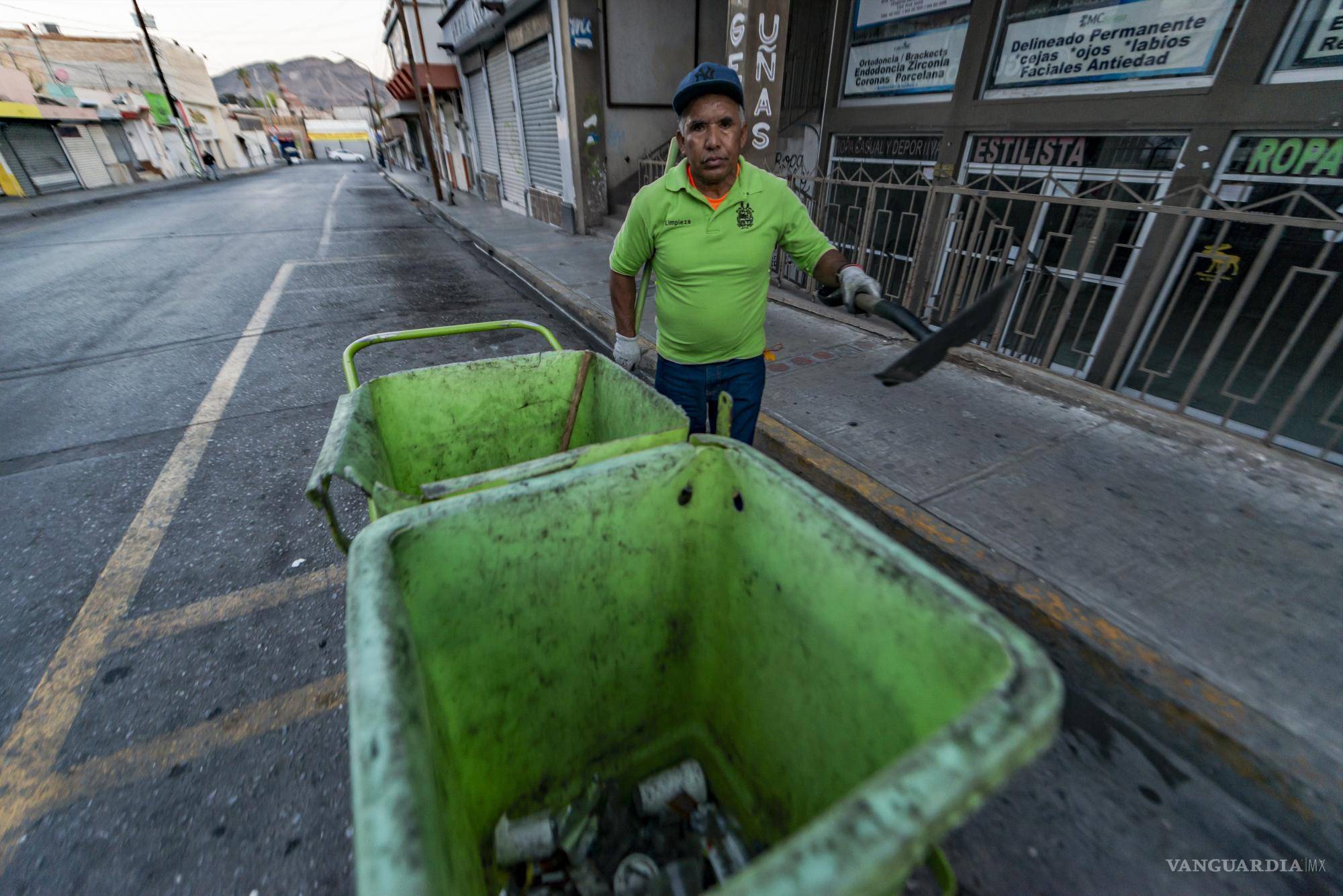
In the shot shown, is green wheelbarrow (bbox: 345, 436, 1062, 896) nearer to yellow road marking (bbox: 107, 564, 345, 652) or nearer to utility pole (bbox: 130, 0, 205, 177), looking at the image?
yellow road marking (bbox: 107, 564, 345, 652)

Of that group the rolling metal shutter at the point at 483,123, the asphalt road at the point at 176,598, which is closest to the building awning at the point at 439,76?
the rolling metal shutter at the point at 483,123

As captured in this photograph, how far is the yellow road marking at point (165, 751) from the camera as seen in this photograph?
174cm

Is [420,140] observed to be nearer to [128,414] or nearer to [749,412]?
[128,414]

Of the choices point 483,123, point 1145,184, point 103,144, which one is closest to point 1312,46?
point 1145,184

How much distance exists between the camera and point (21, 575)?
2.62 m

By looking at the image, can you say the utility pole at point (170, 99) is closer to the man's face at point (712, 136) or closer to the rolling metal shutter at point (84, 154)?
the rolling metal shutter at point (84, 154)

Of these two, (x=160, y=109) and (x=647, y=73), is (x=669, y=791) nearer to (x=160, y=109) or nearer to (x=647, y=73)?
(x=647, y=73)

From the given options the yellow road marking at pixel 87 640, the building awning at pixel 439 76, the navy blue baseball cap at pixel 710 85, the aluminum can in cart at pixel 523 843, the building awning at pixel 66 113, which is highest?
the building awning at pixel 439 76

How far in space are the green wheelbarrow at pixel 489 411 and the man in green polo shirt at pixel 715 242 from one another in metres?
0.48

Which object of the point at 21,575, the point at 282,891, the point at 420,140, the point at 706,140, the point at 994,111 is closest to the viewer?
the point at 282,891

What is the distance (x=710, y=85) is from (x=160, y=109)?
53.4 meters

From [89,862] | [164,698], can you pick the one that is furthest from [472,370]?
[89,862]

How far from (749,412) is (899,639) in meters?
1.72

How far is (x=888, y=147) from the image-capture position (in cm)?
670
